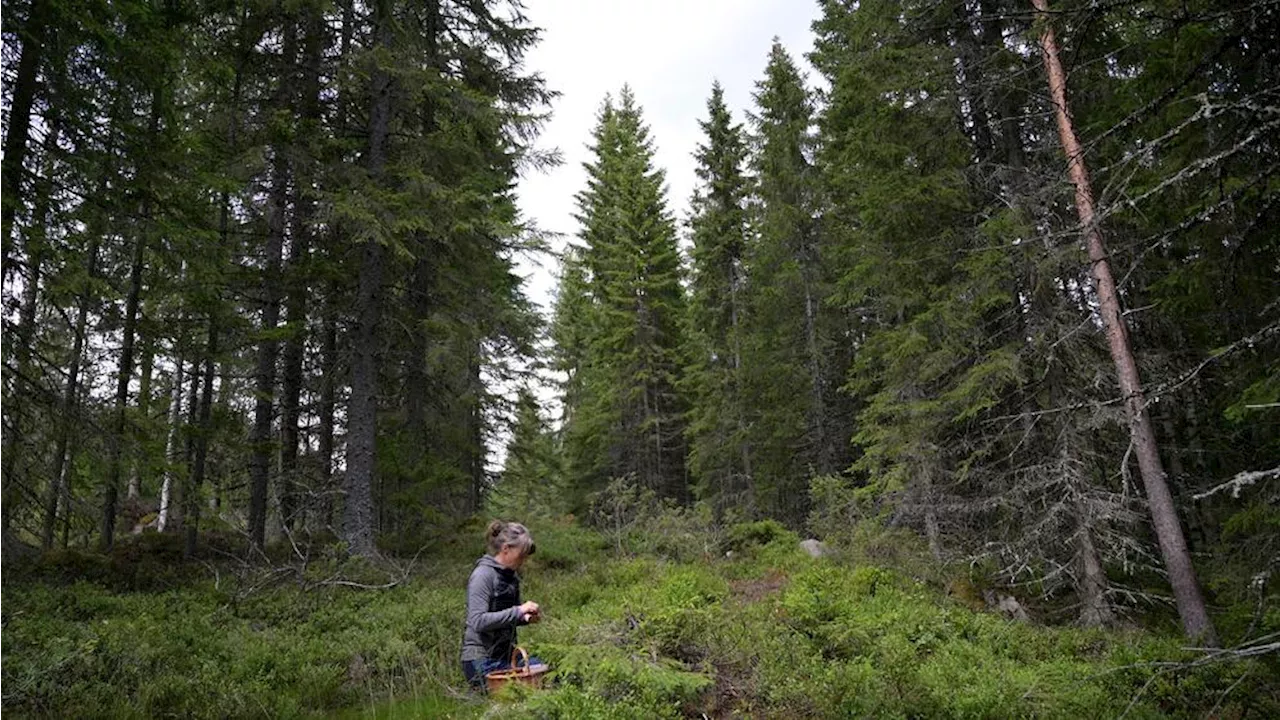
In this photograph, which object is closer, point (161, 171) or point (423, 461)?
point (161, 171)

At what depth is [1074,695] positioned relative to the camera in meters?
5.30

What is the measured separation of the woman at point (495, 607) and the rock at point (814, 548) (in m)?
8.91

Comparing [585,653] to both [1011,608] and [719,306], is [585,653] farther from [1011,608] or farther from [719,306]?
[719,306]

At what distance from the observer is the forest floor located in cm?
506

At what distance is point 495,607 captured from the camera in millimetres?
5078

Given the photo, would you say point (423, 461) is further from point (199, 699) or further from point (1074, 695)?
point (1074, 695)

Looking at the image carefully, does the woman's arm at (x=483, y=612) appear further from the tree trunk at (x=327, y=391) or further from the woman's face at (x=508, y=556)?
the tree trunk at (x=327, y=391)

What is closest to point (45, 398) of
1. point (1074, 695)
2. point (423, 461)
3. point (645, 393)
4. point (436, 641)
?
point (436, 641)

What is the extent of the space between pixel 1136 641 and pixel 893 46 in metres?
8.88

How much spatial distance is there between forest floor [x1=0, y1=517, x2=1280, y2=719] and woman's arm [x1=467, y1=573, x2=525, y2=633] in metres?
0.50

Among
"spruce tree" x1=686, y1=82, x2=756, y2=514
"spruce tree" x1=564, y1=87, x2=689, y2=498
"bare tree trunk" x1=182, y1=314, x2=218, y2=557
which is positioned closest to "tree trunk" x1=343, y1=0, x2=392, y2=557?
"bare tree trunk" x1=182, y1=314, x2=218, y2=557

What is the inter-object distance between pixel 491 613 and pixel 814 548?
9743 mm

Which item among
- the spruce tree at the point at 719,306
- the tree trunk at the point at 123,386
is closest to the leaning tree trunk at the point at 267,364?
the tree trunk at the point at 123,386

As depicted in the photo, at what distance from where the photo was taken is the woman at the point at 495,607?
4867 mm
